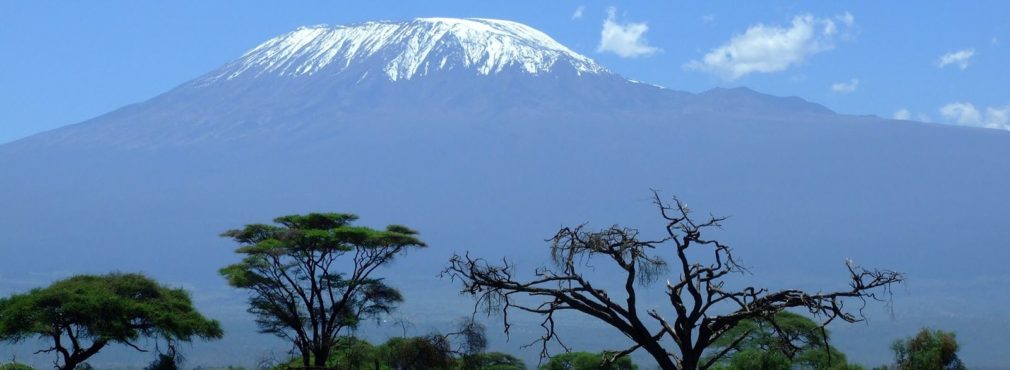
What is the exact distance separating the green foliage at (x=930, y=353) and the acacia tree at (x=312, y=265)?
1393 cm

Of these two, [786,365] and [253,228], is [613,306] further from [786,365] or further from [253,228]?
[253,228]

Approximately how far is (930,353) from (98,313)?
67.2 ft

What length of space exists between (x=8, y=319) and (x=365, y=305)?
11864 millimetres

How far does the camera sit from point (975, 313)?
565 ft

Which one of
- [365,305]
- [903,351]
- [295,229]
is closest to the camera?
[903,351]

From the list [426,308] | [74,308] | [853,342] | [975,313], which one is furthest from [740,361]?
[975,313]

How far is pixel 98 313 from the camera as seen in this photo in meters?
36.9

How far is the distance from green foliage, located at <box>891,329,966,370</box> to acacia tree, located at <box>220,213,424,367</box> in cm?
1393

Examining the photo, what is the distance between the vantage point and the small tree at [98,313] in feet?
121

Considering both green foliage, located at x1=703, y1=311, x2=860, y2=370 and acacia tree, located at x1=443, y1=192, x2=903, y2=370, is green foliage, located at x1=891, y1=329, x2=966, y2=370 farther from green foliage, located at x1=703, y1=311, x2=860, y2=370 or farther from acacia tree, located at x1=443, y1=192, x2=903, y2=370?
acacia tree, located at x1=443, y1=192, x2=903, y2=370

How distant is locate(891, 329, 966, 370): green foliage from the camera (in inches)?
1457

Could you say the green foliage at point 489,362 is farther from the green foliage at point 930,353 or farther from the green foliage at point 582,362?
the green foliage at point 930,353

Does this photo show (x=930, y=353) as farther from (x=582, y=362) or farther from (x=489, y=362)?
(x=489, y=362)

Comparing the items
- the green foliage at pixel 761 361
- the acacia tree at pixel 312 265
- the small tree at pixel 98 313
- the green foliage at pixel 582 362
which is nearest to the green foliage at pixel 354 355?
the acacia tree at pixel 312 265
